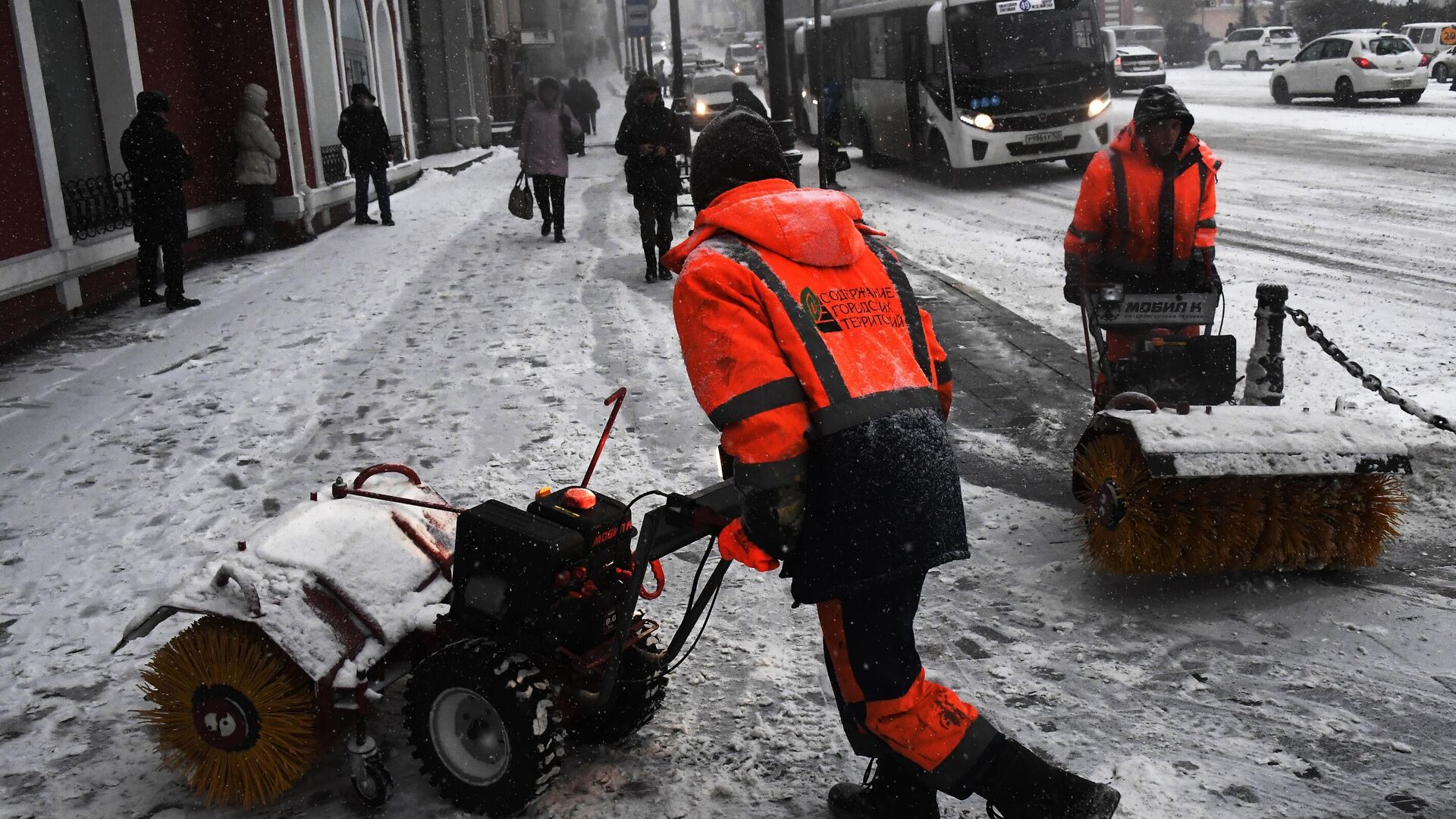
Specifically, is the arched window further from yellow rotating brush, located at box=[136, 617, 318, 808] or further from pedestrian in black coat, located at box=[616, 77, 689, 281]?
yellow rotating brush, located at box=[136, 617, 318, 808]

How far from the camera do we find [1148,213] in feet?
15.5

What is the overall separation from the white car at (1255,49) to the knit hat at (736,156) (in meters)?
41.6

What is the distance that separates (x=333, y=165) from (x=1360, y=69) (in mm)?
20377

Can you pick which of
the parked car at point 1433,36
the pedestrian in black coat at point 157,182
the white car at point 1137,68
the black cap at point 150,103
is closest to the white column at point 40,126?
the pedestrian in black coat at point 157,182

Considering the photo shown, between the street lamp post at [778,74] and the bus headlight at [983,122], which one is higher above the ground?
the street lamp post at [778,74]

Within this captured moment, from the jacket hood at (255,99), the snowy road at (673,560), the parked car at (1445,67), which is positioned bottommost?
the snowy road at (673,560)

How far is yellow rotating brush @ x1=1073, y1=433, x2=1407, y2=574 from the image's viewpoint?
3738 mm

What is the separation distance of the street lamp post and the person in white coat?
566 centimetres

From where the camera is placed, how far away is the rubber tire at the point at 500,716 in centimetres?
273

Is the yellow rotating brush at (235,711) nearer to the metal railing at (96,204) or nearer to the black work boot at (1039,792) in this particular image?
the black work boot at (1039,792)

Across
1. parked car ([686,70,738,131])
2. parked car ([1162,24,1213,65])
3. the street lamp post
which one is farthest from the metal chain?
parked car ([1162,24,1213,65])

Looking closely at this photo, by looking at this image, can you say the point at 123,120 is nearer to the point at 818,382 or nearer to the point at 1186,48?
the point at 818,382

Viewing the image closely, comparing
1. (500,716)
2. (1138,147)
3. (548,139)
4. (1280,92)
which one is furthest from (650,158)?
(1280,92)

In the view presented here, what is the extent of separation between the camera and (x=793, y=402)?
7.43 ft
